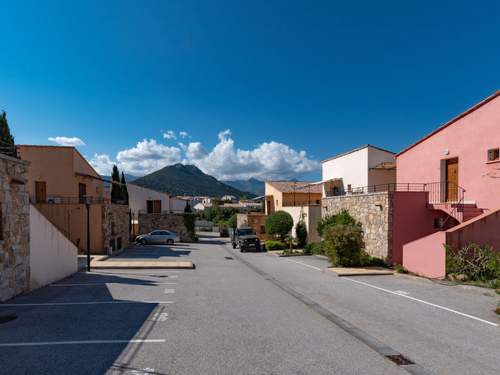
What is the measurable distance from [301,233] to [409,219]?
13715 millimetres

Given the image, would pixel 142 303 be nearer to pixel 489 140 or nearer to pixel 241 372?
pixel 241 372

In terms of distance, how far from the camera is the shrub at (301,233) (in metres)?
Answer: 30.3

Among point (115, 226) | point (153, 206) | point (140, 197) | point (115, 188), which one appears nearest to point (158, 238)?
point (115, 188)

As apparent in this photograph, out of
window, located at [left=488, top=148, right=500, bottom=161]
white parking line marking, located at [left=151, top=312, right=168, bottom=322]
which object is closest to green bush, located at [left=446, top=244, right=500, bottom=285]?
window, located at [left=488, top=148, right=500, bottom=161]

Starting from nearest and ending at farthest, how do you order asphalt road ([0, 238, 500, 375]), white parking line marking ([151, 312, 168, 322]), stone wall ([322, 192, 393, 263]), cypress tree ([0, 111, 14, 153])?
asphalt road ([0, 238, 500, 375]) → white parking line marking ([151, 312, 168, 322]) → stone wall ([322, 192, 393, 263]) → cypress tree ([0, 111, 14, 153])

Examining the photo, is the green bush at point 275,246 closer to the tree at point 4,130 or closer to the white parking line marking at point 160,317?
the tree at point 4,130

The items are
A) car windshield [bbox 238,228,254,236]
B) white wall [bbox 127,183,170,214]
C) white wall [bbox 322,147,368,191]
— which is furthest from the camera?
white wall [bbox 127,183,170,214]

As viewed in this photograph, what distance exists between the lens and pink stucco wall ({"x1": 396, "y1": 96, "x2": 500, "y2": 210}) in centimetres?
1530

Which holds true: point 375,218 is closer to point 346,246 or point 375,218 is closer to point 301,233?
point 346,246

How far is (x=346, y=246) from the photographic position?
1720cm

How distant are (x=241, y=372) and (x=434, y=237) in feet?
38.7

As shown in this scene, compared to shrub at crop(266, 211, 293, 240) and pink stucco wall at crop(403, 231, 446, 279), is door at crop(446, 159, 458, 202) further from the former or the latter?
shrub at crop(266, 211, 293, 240)

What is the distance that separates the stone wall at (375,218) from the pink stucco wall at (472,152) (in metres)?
3.34

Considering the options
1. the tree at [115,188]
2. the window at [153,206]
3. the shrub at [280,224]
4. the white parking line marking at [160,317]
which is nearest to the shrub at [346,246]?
the white parking line marking at [160,317]
